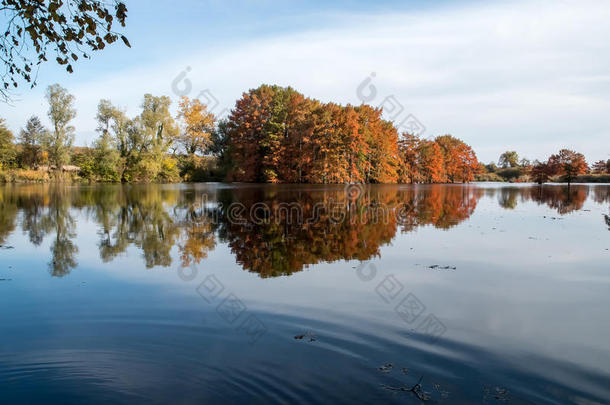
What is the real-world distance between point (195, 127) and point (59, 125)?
17701 millimetres

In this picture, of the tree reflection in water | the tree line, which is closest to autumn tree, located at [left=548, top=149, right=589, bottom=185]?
the tree line

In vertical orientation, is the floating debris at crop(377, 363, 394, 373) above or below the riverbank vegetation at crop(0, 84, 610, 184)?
below

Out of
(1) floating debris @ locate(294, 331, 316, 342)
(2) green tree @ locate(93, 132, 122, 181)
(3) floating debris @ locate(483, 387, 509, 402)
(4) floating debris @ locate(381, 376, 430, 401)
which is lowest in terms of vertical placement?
(1) floating debris @ locate(294, 331, 316, 342)

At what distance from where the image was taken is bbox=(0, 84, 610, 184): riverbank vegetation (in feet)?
165

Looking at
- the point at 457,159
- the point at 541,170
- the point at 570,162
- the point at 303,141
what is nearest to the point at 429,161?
the point at 457,159

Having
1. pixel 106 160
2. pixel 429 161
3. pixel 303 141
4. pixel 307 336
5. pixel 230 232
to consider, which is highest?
pixel 303 141

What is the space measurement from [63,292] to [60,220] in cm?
951

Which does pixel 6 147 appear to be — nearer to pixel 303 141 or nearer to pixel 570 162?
pixel 303 141

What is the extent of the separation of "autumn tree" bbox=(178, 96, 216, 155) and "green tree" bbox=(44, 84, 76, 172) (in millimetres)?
14206

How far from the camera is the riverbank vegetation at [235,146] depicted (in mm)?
50281

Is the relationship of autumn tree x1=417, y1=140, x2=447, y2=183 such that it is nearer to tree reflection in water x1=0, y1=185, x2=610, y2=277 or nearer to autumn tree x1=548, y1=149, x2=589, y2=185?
autumn tree x1=548, y1=149, x2=589, y2=185

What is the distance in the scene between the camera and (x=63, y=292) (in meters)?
6.02

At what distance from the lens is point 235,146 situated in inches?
2109

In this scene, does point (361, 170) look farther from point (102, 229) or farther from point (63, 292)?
point (63, 292)
